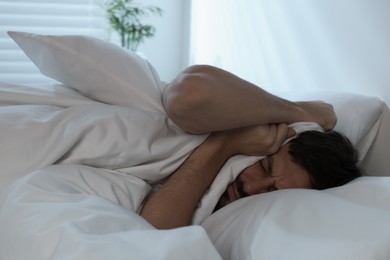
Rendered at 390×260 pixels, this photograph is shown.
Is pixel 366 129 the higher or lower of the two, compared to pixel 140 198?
higher

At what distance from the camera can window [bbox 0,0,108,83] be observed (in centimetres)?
292

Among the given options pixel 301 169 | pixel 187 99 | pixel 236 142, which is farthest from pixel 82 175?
pixel 301 169

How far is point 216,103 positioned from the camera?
104 cm

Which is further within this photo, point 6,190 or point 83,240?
Result: point 6,190

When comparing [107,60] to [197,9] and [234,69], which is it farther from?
[197,9]

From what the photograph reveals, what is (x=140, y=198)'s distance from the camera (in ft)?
3.29

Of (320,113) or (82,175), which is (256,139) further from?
(82,175)

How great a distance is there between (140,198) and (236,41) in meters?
1.45

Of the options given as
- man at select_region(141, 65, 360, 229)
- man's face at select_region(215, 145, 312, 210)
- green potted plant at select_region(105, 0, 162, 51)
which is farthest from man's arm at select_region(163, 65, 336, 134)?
green potted plant at select_region(105, 0, 162, 51)

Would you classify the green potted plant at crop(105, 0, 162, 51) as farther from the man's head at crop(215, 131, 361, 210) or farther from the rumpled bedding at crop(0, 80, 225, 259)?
the man's head at crop(215, 131, 361, 210)

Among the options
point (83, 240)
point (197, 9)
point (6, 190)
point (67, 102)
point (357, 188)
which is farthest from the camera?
point (197, 9)

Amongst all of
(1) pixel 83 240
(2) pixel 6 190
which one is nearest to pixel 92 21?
(2) pixel 6 190

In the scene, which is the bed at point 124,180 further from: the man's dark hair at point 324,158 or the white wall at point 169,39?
the white wall at point 169,39

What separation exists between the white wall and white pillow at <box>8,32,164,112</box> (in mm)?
2002
